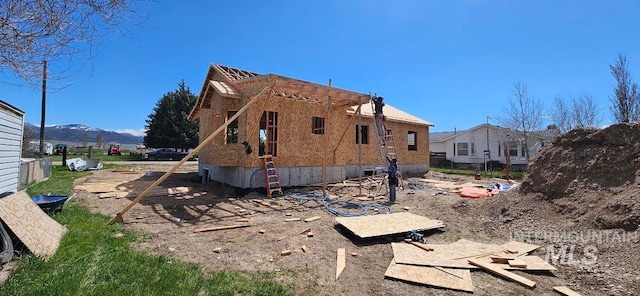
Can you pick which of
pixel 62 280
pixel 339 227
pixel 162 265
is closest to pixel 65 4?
pixel 62 280

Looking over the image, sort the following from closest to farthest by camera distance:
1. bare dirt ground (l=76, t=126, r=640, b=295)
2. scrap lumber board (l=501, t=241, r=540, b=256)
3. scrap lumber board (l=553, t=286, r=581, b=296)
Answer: scrap lumber board (l=553, t=286, r=581, b=296)
bare dirt ground (l=76, t=126, r=640, b=295)
scrap lumber board (l=501, t=241, r=540, b=256)

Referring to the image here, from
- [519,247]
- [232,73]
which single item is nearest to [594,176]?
[519,247]

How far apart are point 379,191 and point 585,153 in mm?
6711

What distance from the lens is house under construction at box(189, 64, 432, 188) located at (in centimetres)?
1120

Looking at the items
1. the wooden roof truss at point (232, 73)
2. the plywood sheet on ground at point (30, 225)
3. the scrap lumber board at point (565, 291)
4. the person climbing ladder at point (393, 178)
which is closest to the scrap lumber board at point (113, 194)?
the plywood sheet on ground at point (30, 225)

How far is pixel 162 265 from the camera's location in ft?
14.6

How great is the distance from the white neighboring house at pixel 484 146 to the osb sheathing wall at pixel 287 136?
1813cm

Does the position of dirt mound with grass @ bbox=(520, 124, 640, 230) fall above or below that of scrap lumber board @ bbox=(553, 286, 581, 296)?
above

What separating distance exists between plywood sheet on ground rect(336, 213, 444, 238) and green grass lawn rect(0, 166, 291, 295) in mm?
2661

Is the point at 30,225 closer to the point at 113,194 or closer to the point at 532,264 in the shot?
the point at 113,194

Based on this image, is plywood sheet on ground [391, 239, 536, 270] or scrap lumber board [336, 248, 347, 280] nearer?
scrap lumber board [336, 248, 347, 280]

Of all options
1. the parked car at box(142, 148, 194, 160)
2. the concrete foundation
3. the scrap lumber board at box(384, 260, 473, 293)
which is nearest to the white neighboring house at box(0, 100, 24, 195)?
the concrete foundation

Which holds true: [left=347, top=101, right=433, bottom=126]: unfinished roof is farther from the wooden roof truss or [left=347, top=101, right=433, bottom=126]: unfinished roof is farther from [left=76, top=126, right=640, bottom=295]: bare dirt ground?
[left=76, top=126, right=640, bottom=295]: bare dirt ground

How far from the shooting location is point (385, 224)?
6.78 m
